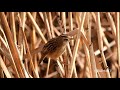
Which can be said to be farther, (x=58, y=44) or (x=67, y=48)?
(x=67, y=48)
